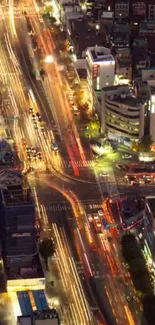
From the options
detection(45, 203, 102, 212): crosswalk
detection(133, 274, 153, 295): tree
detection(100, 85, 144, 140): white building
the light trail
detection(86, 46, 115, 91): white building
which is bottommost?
detection(133, 274, 153, 295): tree

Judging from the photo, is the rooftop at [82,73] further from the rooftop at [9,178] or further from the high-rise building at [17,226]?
the high-rise building at [17,226]

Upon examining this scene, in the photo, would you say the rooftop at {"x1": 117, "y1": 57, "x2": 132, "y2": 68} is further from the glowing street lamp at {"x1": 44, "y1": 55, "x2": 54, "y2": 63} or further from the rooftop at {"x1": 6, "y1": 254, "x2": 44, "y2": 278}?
the rooftop at {"x1": 6, "y1": 254, "x2": 44, "y2": 278}

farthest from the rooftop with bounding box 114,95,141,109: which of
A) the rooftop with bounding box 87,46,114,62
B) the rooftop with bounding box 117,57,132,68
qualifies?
the rooftop with bounding box 117,57,132,68

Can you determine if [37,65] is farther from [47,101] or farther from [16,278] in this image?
[16,278]

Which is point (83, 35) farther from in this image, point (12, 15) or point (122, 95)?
point (122, 95)

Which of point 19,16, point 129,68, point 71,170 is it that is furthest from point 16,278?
point 19,16

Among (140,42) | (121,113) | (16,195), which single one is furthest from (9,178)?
(140,42)

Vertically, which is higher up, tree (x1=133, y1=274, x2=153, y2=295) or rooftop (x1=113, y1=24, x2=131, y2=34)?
rooftop (x1=113, y1=24, x2=131, y2=34)
